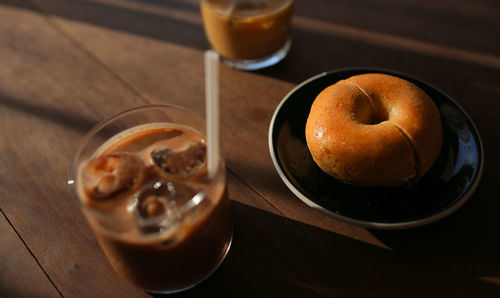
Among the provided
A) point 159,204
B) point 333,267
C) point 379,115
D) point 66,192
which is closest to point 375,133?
point 379,115

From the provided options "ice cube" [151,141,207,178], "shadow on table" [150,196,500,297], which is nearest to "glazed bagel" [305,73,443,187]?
"shadow on table" [150,196,500,297]

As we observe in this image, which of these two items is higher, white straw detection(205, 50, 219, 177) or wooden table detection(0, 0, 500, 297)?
white straw detection(205, 50, 219, 177)

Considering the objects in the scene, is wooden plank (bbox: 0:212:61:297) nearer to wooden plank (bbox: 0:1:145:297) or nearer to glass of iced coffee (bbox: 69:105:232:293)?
wooden plank (bbox: 0:1:145:297)

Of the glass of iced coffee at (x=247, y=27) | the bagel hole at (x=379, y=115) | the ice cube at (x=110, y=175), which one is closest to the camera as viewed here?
the ice cube at (x=110, y=175)

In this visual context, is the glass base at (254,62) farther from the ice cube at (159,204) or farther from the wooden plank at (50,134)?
the ice cube at (159,204)

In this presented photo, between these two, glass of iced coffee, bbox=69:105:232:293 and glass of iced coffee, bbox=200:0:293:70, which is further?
glass of iced coffee, bbox=200:0:293:70

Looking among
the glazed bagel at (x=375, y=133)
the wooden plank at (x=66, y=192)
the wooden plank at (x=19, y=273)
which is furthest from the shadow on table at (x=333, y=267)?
the wooden plank at (x=19, y=273)
